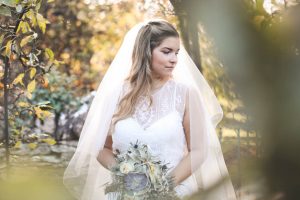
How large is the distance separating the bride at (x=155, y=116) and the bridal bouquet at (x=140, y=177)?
418 millimetres

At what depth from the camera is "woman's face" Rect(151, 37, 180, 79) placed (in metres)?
2.33

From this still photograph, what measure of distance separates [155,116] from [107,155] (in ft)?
1.00

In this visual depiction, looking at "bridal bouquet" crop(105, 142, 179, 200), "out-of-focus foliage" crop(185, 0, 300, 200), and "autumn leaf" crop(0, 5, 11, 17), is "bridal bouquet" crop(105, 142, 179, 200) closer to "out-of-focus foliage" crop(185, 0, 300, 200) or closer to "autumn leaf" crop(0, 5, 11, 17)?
"autumn leaf" crop(0, 5, 11, 17)

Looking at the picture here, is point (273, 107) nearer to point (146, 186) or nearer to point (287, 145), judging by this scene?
point (287, 145)

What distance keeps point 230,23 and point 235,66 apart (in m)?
0.02

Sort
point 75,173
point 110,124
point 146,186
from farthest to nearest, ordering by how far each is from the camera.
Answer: point 75,173, point 110,124, point 146,186

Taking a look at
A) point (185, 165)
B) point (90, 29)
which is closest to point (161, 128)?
point (185, 165)

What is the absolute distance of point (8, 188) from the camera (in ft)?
1.21

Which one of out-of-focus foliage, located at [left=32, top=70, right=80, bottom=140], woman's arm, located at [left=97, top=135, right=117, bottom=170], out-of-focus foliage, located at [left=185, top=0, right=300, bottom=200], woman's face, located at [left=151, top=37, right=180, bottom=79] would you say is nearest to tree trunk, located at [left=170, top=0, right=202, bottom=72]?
out-of-focus foliage, located at [left=185, top=0, right=300, bottom=200]

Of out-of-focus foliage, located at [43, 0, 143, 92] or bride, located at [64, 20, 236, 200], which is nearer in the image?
bride, located at [64, 20, 236, 200]

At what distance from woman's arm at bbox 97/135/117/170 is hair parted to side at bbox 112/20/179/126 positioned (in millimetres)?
141

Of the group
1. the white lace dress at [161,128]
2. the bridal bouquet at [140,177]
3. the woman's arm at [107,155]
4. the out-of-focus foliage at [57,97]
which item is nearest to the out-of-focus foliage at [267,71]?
the bridal bouquet at [140,177]

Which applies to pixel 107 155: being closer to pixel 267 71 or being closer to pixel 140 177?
pixel 140 177

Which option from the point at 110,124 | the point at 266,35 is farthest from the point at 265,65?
the point at 110,124
